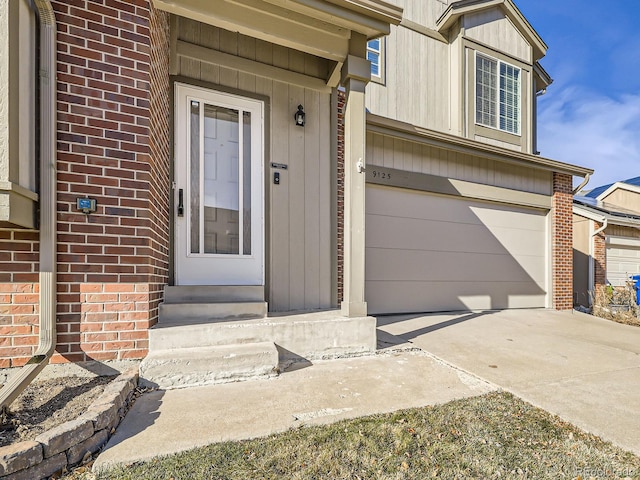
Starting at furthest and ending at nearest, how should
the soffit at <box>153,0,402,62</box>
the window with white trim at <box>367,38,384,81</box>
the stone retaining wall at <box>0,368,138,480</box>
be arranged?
the window with white trim at <box>367,38,384,81</box>, the soffit at <box>153,0,402,62</box>, the stone retaining wall at <box>0,368,138,480</box>

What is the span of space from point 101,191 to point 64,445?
1760 millimetres

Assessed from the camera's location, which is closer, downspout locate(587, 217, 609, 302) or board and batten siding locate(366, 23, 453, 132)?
board and batten siding locate(366, 23, 453, 132)

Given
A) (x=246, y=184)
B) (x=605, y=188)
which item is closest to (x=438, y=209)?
(x=246, y=184)

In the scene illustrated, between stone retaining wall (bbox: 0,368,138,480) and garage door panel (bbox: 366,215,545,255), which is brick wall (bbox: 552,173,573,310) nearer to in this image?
garage door panel (bbox: 366,215,545,255)

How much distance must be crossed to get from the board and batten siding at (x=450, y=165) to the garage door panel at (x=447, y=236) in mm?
820

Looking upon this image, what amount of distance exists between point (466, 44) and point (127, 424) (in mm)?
8408

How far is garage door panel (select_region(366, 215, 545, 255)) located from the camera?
5.39 m

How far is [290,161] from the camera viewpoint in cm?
420

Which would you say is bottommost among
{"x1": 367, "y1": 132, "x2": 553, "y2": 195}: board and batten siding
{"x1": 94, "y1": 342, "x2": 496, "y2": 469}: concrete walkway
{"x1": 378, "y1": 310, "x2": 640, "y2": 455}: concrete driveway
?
{"x1": 378, "y1": 310, "x2": 640, "y2": 455}: concrete driveway

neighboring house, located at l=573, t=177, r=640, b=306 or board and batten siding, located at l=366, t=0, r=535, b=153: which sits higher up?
board and batten siding, located at l=366, t=0, r=535, b=153

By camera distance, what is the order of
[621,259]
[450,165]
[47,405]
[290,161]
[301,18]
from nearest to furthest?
[47,405], [301,18], [290,161], [450,165], [621,259]

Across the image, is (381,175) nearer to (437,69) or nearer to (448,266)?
(448,266)

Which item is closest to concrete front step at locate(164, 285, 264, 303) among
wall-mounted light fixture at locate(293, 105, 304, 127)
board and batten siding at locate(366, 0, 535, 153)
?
wall-mounted light fixture at locate(293, 105, 304, 127)

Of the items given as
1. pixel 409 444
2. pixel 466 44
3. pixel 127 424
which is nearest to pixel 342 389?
pixel 409 444
